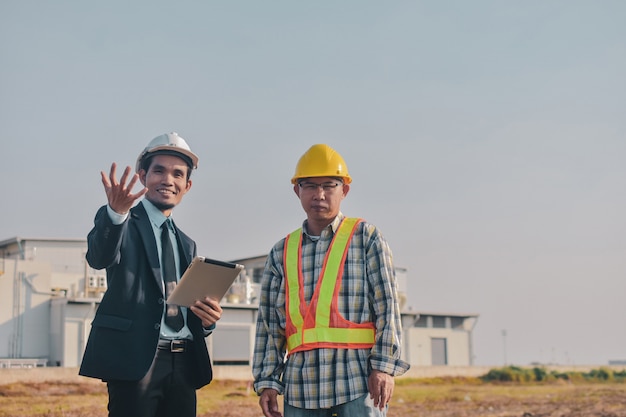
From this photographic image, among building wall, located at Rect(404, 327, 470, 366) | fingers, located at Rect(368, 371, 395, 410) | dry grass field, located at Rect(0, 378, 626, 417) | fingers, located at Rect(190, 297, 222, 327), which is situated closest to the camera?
fingers, located at Rect(368, 371, 395, 410)

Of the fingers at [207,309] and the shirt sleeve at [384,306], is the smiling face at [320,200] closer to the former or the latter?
the shirt sleeve at [384,306]

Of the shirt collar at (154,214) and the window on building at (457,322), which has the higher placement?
the shirt collar at (154,214)

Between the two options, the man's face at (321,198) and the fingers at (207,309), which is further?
the fingers at (207,309)

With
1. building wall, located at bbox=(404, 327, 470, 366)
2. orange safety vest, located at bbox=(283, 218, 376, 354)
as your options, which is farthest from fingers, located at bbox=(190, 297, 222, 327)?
building wall, located at bbox=(404, 327, 470, 366)

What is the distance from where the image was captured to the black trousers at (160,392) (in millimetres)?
4508

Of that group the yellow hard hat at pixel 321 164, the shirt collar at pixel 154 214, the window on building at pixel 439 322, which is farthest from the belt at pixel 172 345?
the window on building at pixel 439 322

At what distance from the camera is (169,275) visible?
4859 millimetres

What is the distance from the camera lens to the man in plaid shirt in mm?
4172

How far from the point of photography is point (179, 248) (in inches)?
199

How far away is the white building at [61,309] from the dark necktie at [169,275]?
2795 cm

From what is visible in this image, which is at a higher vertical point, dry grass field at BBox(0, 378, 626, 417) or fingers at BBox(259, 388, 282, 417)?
fingers at BBox(259, 388, 282, 417)

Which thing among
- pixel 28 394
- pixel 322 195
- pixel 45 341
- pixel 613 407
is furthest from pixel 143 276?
pixel 45 341

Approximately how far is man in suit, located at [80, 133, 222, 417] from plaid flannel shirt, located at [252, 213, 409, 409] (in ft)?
1.29

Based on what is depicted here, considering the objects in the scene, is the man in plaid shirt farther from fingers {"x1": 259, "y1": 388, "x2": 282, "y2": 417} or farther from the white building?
the white building
